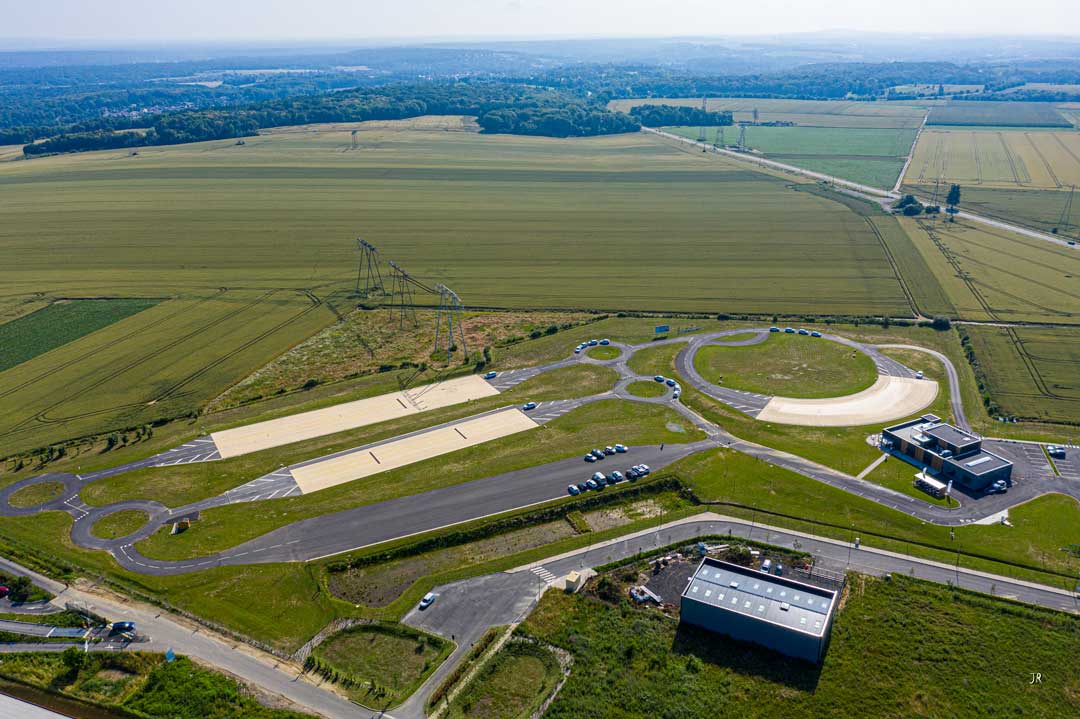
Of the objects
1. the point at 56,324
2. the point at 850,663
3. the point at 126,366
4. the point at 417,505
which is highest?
the point at 56,324

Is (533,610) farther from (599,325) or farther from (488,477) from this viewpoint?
(599,325)

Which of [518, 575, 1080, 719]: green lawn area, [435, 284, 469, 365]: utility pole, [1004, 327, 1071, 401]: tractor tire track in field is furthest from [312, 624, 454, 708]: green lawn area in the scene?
[1004, 327, 1071, 401]: tractor tire track in field

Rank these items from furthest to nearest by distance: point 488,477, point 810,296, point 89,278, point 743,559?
point 89,278 → point 810,296 → point 488,477 → point 743,559

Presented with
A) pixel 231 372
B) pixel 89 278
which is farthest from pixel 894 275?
pixel 89 278

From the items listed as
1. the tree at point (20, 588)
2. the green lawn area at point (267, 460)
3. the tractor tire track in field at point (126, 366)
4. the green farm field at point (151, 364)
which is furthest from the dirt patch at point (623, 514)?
the tractor tire track in field at point (126, 366)

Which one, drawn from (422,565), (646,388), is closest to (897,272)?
(646,388)

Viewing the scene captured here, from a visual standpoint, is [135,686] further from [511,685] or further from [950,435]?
[950,435]

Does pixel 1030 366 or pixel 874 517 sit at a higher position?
pixel 1030 366

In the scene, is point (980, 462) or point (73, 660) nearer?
point (73, 660)
